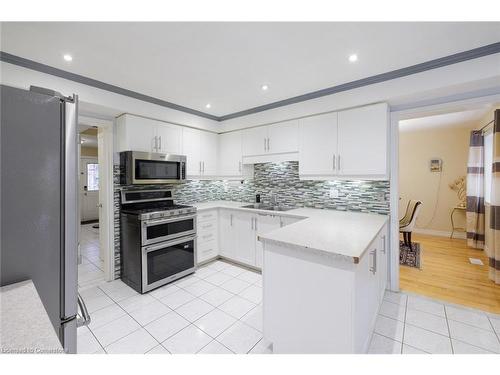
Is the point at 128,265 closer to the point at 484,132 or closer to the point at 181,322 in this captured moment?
the point at 181,322

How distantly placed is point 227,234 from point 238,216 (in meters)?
0.39

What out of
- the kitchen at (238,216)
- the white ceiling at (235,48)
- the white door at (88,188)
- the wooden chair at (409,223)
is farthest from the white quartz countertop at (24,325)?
the white door at (88,188)

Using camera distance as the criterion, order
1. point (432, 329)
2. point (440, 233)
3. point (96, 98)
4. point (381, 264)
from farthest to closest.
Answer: point (440, 233) < point (96, 98) < point (381, 264) < point (432, 329)

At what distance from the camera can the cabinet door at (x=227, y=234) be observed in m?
3.39

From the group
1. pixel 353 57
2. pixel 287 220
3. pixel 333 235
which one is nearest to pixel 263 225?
pixel 287 220

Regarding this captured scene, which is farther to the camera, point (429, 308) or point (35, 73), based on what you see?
point (429, 308)

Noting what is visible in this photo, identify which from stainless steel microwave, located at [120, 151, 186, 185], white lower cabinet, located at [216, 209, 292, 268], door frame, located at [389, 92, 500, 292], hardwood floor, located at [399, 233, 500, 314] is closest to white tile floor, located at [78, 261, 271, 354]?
white lower cabinet, located at [216, 209, 292, 268]

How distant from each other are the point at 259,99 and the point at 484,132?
166 inches

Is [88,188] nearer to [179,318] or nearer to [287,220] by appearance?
[179,318]

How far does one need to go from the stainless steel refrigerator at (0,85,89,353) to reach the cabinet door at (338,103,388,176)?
2.53 metres

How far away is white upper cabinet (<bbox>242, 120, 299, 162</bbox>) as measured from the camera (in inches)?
120

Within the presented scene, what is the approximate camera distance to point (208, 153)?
3783 millimetres

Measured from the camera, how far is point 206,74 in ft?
7.54
